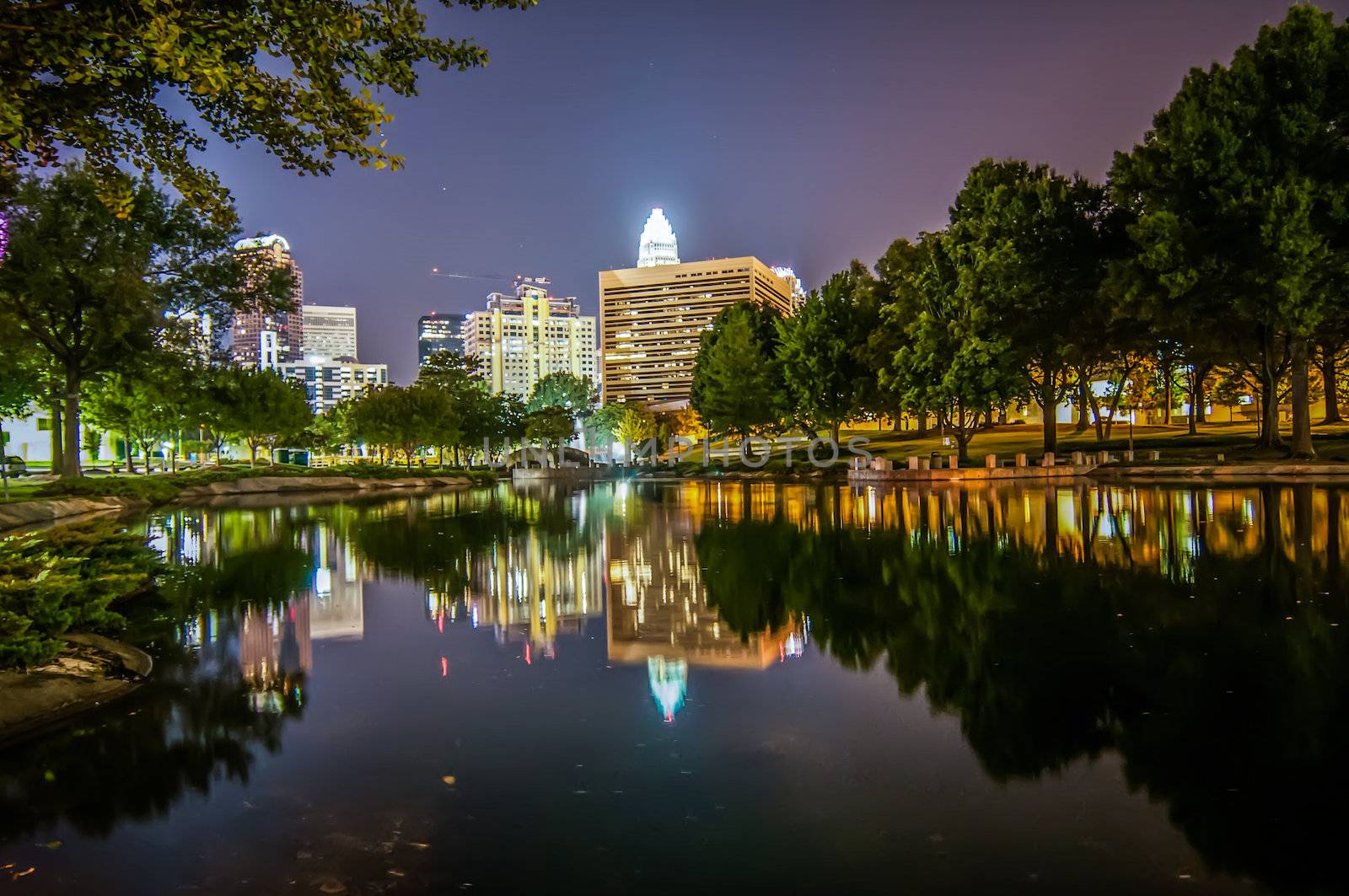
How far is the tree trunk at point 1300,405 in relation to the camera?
34531 millimetres

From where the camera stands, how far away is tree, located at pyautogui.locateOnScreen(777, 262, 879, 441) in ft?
179

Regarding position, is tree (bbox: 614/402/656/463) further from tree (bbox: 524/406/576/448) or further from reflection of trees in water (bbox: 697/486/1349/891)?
reflection of trees in water (bbox: 697/486/1349/891)

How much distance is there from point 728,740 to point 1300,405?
39652 millimetres

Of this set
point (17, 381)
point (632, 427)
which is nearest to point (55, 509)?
point (17, 381)

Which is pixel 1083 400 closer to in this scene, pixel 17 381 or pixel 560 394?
pixel 17 381

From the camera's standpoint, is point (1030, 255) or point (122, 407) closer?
point (1030, 255)

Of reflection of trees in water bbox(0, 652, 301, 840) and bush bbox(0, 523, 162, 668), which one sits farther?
bush bbox(0, 523, 162, 668)

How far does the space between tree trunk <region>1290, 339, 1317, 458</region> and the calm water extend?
28.1 metres

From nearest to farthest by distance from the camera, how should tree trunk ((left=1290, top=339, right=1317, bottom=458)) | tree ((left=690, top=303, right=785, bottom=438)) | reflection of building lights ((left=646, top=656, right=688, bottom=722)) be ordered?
reflection of building lights ((left=646, top=656, right=688, bottom=722)) → tree trunk ((left=1290, top=339, right=1317, bottom=458)) → tree ((left=690, top=303, right=785, bottom=438))

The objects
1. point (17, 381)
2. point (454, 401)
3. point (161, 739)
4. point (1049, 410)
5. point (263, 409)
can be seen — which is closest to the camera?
point (161, 739)

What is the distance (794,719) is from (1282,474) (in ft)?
119

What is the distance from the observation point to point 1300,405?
3462cm

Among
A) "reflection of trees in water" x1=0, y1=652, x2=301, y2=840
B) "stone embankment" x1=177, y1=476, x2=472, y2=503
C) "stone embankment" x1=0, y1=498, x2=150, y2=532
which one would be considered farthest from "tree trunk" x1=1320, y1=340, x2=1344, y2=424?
"stone embankment" x1=0, y1=498, x2=150, y2=532

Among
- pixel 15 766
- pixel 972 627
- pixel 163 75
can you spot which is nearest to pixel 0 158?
pixel 163 75
